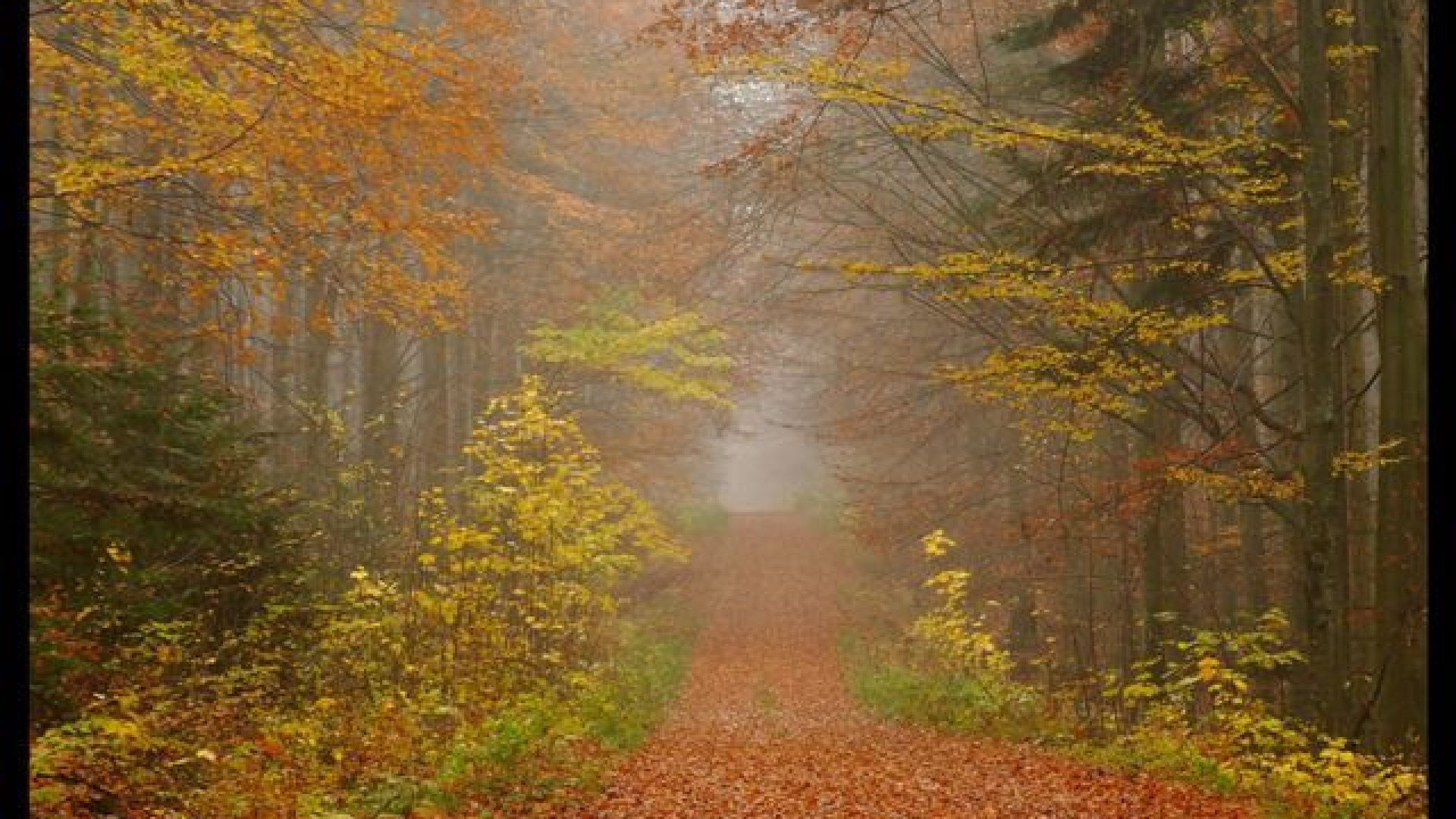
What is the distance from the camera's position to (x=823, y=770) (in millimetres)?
10211

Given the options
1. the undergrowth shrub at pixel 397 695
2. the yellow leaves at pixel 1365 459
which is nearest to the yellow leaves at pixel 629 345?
the undergrowth shrub at pixel 397 695

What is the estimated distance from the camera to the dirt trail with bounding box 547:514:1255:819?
324 inches

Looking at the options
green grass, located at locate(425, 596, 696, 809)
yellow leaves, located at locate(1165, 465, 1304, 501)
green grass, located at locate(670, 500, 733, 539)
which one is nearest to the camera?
green grass, located at locate(425, 596, 696, 809)

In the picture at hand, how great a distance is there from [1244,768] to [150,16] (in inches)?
459

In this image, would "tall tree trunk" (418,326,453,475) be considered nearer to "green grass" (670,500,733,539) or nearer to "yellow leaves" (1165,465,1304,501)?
"green grass" (670,500,733,539)

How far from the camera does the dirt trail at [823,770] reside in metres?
8.23

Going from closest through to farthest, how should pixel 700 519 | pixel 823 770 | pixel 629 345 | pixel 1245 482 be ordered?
pixel 823 770 < pixel 1245 482 < pixel 629 345 < pixel 700 519

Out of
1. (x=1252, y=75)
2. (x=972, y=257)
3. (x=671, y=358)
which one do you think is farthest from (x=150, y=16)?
(x=671, y=358)

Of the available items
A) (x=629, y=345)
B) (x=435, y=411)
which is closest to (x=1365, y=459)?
(x=629, y=345)

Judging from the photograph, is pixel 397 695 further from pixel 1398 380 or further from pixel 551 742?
pixel 1398 380

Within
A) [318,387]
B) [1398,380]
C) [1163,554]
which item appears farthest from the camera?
[318,387]

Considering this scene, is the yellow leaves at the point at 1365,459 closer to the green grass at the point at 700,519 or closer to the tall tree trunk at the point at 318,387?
the tall tree trunk at the point at 318,387

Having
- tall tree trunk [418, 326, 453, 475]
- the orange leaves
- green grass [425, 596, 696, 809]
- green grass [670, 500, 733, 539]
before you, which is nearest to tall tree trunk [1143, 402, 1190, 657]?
green grass [425, 596, 696, 809]

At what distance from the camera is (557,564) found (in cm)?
1290
